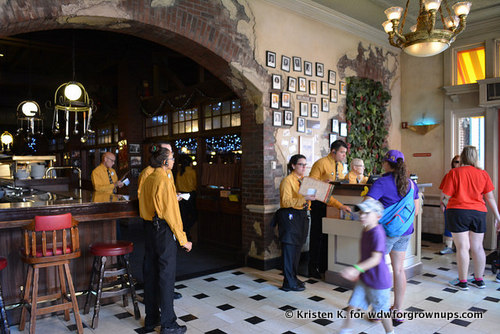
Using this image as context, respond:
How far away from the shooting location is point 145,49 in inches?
355

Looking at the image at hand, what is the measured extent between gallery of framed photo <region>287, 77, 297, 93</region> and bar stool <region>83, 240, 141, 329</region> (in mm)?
3438

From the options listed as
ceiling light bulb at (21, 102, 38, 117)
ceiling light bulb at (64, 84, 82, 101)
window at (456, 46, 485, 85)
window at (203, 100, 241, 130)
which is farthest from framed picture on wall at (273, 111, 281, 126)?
ceiling light bulb at (21, 102, 38, 117)

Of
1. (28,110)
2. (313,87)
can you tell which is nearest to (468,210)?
(313,87)

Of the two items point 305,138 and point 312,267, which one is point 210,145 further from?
point 312,267

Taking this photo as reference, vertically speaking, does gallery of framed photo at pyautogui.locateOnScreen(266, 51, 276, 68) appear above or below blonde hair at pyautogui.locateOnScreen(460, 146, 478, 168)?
above

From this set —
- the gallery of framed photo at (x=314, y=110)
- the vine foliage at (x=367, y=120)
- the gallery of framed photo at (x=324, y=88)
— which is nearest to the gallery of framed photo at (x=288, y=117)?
the gallery of framed photo at (x=314, y=110)

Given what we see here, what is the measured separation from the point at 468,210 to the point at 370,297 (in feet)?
8.23

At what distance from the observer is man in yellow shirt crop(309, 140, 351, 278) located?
17.1 ft

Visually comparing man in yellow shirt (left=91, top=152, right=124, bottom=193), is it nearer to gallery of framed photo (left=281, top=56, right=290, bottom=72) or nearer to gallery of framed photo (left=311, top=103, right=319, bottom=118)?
gallery of framed photo (left=281, top=56, right=290, bottom=72)

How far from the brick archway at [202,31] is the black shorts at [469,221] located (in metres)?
2.43

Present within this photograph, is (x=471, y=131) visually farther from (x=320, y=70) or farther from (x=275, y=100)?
(x=275, y=100)

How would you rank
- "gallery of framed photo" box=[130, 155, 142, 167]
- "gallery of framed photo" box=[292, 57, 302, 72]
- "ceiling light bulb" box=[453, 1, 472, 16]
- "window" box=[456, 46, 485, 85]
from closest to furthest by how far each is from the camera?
1. "ceiling light bulb" box=[453, 1, 472, 16]
2. "gallery of framed photo" box=[292, 57, 302, 72]
3. "window" box=[456, 46, 485, 85]
4. "gallery of framed photo" box=[130, 155, 142, 167]

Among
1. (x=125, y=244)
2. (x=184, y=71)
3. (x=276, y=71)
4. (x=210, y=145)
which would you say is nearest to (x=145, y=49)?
(x=184, y=71)

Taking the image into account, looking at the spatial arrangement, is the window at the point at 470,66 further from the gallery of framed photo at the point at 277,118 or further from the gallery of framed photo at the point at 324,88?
the gallery of framed photo at the point at 277,118
